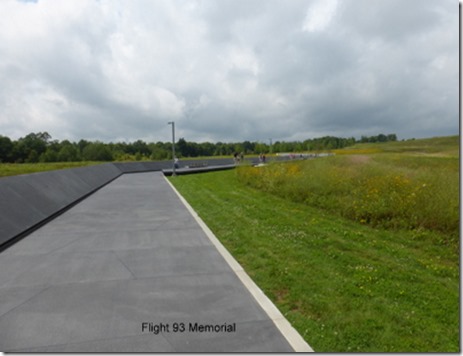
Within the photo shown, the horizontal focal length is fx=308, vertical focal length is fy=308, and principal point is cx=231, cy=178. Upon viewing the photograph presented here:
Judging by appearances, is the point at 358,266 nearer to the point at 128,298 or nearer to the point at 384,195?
the point at 128,298

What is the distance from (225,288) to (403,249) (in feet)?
15.2

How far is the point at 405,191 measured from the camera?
405 inches

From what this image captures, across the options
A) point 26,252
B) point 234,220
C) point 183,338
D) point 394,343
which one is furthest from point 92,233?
point 394,343

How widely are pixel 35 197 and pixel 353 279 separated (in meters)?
10.5

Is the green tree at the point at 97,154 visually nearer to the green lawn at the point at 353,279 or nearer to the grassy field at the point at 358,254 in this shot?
the grassy field at the point at 358,254

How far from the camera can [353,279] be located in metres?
5.11

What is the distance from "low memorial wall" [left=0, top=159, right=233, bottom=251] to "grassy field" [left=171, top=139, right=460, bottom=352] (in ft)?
16.4

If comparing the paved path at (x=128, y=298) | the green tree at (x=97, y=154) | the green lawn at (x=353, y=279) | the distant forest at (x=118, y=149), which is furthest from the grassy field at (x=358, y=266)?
the green tree at (x=97, y=154)

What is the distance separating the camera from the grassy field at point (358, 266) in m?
3.66

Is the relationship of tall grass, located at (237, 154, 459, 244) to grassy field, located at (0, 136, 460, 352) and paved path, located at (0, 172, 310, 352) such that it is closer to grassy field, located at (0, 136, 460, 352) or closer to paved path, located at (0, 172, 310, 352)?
grassy field, located at (0, 136, 460, 352)

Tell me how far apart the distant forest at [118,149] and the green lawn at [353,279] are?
5167 cm

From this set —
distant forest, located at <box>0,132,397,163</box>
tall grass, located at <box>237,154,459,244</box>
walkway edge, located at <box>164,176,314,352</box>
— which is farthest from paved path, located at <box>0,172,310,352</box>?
distant forest, located at <box>0,132,397,163</box>

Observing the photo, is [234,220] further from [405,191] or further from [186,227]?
[405,191]

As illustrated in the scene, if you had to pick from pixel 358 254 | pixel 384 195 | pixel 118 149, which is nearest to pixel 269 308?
pixel 358 254
